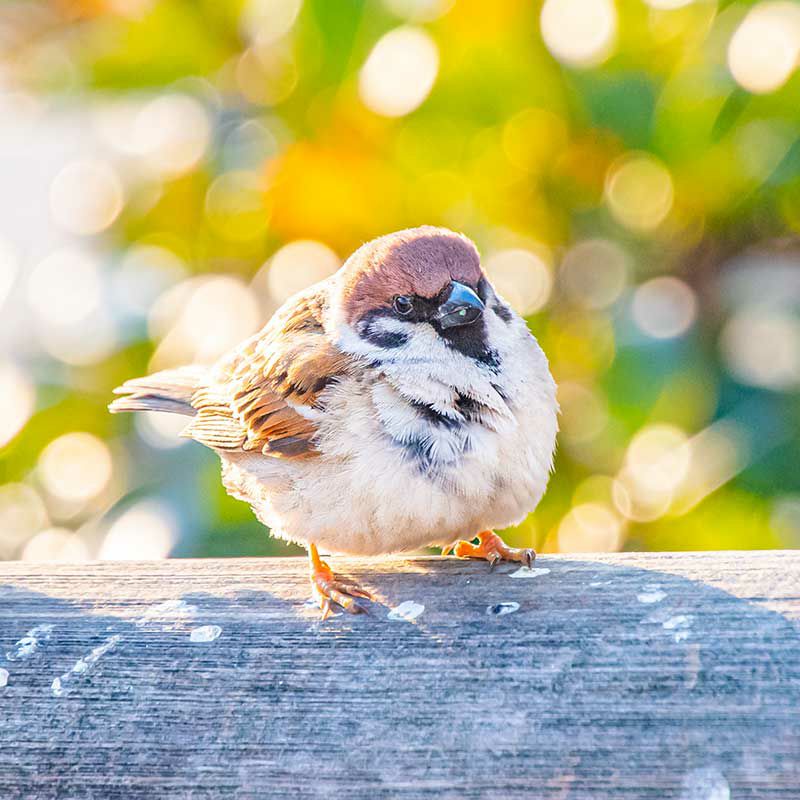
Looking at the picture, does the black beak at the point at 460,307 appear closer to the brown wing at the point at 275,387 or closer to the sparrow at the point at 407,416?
the sparrow at the point at 407,416

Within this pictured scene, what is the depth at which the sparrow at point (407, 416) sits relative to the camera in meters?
1.83

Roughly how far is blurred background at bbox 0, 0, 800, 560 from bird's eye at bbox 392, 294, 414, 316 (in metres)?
0.80

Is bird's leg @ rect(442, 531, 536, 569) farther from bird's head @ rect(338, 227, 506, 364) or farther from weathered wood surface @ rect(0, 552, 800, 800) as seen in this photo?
bird's head @ rect(338, 227, 506, 364)

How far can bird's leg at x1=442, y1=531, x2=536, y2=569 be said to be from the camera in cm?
176

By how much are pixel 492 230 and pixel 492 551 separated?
114 centimetres

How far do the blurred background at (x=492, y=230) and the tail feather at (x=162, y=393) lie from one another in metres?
0.25

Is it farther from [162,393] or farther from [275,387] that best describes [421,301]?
[162,393]

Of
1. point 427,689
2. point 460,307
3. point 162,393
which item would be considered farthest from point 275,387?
point 427,689

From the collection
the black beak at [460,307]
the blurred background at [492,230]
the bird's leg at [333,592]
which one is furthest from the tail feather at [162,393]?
the bird's leg at [333,592]

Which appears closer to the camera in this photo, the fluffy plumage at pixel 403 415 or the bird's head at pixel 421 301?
the fluffy plumage at pixel 403 415

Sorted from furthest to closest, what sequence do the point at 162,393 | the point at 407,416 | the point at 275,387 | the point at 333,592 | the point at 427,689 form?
the point at 162,393
the point at 275,387
the point at 407,416
the point at 333,592
the point at 427,689

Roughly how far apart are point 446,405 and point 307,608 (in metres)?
0.44

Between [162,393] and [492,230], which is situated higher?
[492,230]

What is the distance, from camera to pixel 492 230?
2.86 metres
